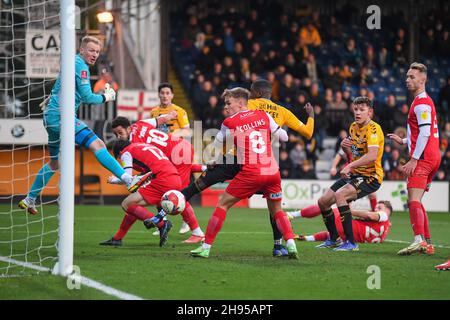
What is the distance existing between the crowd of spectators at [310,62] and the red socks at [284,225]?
1246 cm

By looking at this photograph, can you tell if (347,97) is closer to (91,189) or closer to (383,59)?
(383,59)

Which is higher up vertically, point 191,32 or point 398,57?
point 191,32

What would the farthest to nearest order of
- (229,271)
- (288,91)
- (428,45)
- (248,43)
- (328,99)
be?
1. (428,45)
2. (248,43)
3. (328,99)
4. (288,91)
5. (229,271)

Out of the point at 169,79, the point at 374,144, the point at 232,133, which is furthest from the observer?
the point at 169,79

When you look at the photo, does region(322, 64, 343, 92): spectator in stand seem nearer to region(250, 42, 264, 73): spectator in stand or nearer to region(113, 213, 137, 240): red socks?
region(250, 42, 264, 73): spectator in stand

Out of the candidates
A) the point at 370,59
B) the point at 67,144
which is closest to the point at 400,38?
the point at 370,59

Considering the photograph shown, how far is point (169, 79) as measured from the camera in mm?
25828

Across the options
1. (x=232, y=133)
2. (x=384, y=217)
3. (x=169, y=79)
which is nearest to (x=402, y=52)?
(x=169, y=79)

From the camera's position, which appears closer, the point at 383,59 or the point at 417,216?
the point at 417,216

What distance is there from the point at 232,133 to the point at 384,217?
3.53 meters

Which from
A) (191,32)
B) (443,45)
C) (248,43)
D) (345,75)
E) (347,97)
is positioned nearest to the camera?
(347,97)

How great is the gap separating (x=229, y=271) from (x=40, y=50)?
12323 mm

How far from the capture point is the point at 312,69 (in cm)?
2539

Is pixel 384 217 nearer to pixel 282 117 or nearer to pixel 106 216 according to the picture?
pixel 282 117
